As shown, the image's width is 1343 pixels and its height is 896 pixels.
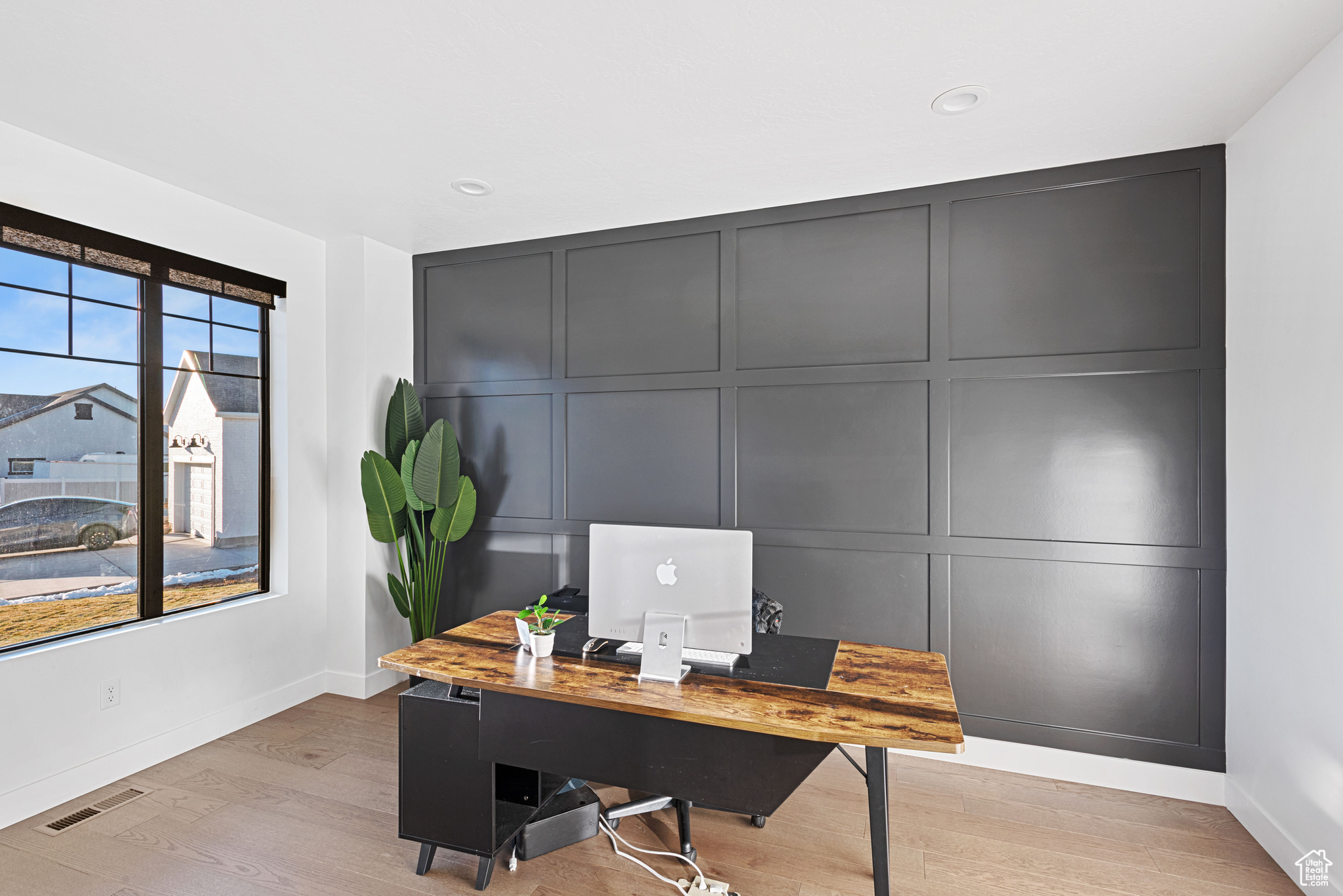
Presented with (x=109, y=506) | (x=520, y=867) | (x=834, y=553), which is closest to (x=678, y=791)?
(x=520, y=867)

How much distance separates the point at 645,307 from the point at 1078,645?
2580mm

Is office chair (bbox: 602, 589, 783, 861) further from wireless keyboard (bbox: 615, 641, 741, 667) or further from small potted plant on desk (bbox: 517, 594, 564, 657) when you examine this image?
small potted plant on desk (bbox: 517, 594, 564, 657)

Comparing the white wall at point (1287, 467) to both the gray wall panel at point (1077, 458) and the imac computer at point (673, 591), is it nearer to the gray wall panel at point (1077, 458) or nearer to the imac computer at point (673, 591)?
the gray wall panel at point (1077, 458)

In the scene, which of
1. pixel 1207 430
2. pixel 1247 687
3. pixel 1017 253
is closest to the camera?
pixel 1247 687

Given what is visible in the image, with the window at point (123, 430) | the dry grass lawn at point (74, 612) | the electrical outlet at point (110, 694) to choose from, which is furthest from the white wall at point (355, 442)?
the electrical outlet at point (110, 694)

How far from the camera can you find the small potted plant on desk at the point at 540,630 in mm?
2066

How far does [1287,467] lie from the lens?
85.4 inches

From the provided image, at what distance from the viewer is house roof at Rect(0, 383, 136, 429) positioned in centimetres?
249

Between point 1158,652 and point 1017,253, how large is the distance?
1779 millimetres

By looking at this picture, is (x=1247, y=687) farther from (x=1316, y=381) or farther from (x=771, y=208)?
(x=771, y=208)

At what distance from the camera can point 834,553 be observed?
122 inches

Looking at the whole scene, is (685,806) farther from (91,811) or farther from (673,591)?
(91,811)

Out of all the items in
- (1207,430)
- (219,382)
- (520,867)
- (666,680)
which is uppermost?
(219,382)

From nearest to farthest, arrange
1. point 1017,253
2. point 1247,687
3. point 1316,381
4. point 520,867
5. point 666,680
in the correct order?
point 666,680, point 1316,381, point 520,867, point 1247,687, point 1017,253
